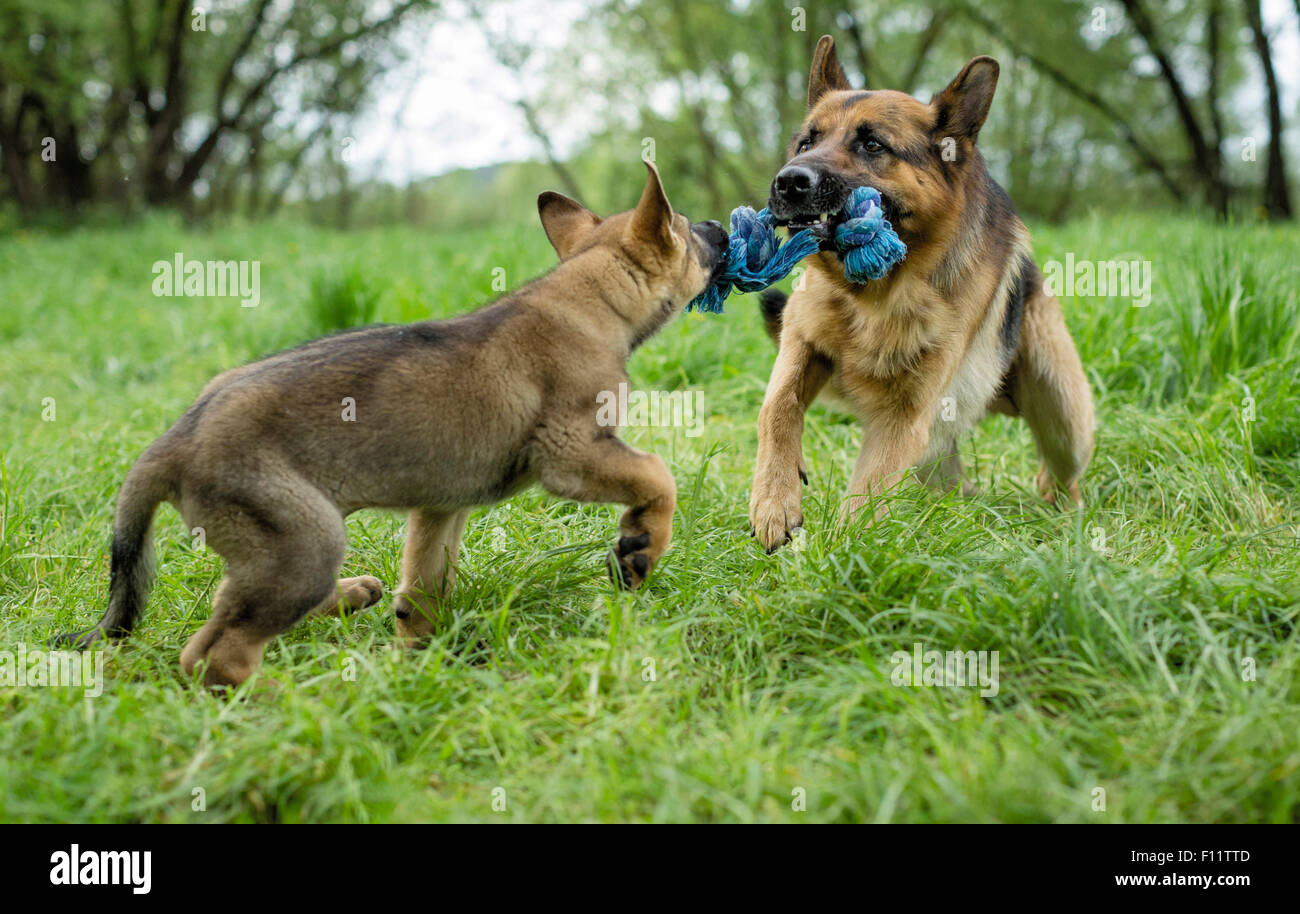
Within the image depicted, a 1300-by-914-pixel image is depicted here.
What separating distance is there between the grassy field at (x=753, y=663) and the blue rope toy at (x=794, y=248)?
89 cm

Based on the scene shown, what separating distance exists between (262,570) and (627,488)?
46.6 inches

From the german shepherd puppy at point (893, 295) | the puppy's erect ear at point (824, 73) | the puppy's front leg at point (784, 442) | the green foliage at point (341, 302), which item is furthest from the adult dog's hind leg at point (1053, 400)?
the green foliage at point (341, 302)

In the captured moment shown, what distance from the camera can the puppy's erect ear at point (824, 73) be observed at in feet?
14.4

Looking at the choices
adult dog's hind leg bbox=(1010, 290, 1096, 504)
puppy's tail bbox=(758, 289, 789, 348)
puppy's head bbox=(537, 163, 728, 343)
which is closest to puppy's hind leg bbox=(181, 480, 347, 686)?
puppy's head bbox=(537, 163, 728, 343)

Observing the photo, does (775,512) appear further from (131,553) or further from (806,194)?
(131,553)

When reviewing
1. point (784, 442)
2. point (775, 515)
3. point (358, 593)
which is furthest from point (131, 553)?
point (784, 442)

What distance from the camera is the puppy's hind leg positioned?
2.87m

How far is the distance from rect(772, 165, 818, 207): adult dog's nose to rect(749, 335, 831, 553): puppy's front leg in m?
0.76

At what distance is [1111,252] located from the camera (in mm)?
7191

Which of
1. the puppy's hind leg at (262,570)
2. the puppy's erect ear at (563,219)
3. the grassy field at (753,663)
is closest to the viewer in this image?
the grassy field at (753,663)

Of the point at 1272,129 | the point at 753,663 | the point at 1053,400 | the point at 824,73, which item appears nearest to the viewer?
the point at 753,663

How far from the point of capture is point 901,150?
13.0ft

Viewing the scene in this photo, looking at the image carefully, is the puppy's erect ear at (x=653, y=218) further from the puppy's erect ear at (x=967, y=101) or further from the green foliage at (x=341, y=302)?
the green foliage at (x=341, y=302)

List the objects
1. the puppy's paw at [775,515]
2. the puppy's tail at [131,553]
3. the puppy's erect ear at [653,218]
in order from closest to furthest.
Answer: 1. the puppy's tail at [131,553]
2. the puppy's erect ear at [653,218]
3. the puppy's paw at [775,515]
